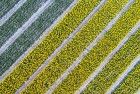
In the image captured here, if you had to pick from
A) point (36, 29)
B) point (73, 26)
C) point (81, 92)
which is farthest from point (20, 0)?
point (81, 92)

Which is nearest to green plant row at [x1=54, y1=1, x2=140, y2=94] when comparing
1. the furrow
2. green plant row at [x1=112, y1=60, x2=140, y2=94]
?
the furrow

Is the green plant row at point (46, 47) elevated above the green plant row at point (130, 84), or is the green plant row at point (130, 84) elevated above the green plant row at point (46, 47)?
the green plant row at point (46, 47)

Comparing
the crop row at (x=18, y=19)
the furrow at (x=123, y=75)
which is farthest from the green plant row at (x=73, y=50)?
the crop row at (x=18, y=19)

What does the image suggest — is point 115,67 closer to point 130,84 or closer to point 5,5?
point 130,84

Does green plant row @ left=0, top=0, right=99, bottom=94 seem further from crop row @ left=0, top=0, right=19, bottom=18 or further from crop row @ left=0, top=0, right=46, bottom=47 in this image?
crop row @ left=0, top=0, right=19, bottom=18

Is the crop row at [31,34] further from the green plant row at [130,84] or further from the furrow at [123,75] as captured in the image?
the green plant row at [130,84]

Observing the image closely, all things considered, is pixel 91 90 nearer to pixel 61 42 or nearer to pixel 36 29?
pixel 61 42
